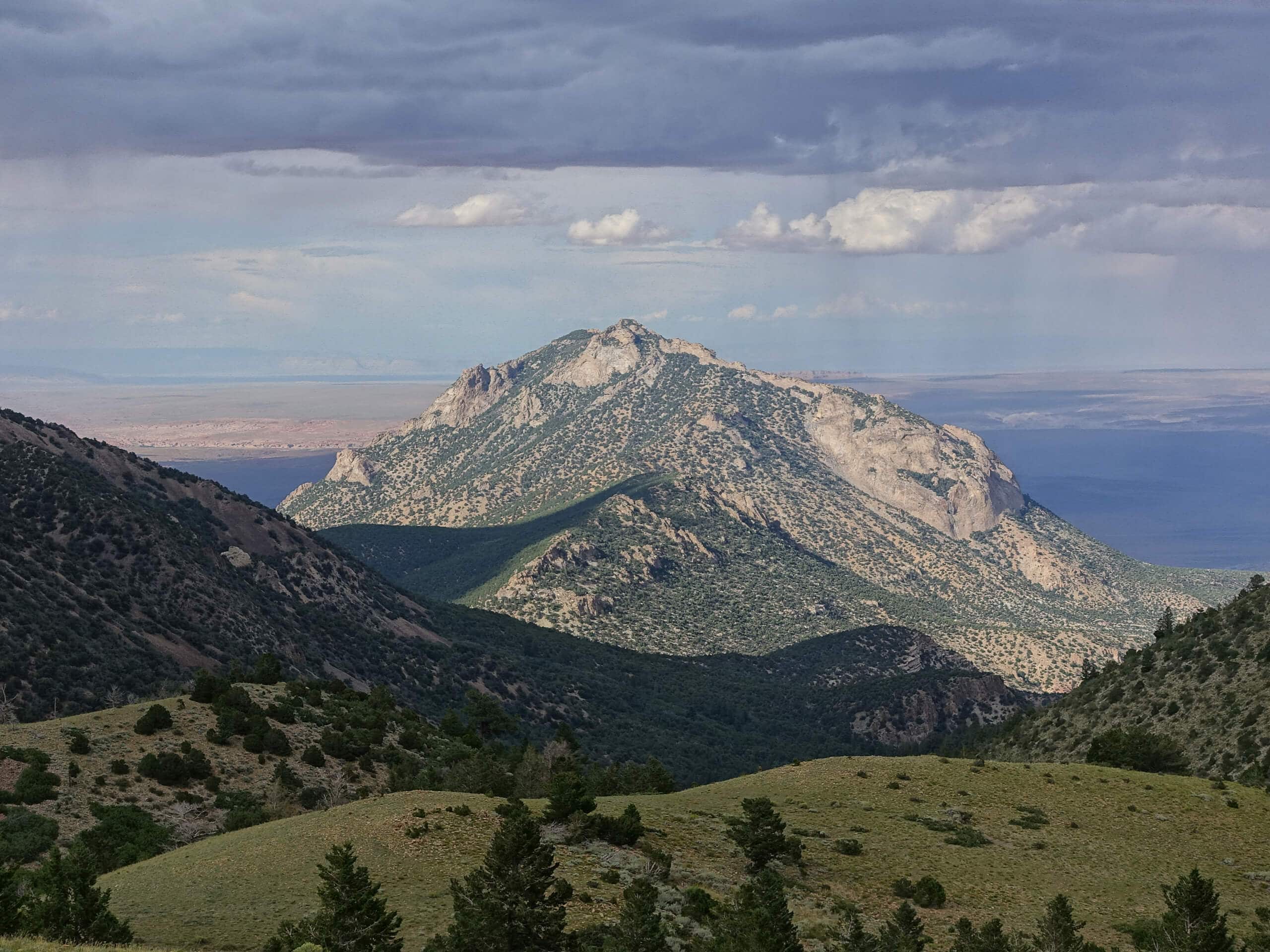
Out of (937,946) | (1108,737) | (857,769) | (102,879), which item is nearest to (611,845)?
(937,946)

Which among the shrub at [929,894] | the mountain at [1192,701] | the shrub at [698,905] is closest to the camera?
the shrub at [698,905]

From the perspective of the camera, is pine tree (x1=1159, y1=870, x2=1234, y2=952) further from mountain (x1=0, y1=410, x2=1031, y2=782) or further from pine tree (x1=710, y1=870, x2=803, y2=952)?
mountain (x1=0, y1=410, x2=1031, y2=782)

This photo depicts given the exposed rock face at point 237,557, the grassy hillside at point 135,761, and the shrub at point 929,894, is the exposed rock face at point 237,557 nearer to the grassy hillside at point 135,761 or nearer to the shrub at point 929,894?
the grassy hillside at point 135,761

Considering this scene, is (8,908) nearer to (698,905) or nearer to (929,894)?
(698,905)

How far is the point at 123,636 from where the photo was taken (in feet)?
304

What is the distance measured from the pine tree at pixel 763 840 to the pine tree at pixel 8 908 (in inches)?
862

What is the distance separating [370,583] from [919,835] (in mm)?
124139

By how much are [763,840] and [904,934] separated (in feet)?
26.7

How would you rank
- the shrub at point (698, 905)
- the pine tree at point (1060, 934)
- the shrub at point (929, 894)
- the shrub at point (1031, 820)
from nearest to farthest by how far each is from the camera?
the pine tree at point (1060, 934), the shrub at point (698, 905), the shrub at point (929, 894), the shrub at point (1031, 820)

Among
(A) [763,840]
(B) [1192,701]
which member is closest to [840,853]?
(A) [763,840]

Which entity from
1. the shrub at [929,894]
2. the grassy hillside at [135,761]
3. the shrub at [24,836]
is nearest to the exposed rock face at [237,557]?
the grassy hillside at [135,761]

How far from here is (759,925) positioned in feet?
88.4

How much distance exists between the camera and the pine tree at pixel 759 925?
2652cm

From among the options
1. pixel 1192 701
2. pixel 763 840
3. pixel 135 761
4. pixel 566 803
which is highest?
pixel 1192 701
